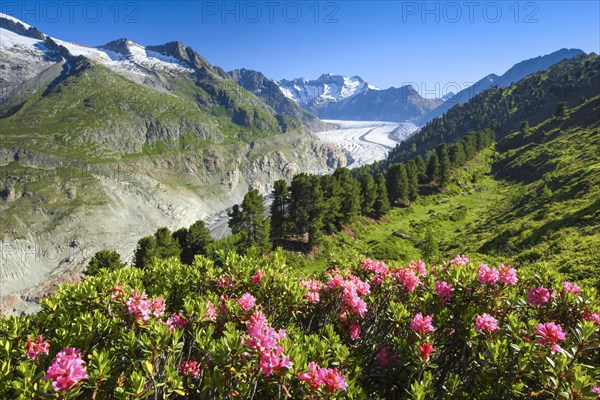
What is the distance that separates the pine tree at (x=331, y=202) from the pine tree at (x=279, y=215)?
7.30m

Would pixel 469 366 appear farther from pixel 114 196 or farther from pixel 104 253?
pixel 114 196

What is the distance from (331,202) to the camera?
59844mm

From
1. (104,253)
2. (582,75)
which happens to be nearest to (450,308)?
(104,253)

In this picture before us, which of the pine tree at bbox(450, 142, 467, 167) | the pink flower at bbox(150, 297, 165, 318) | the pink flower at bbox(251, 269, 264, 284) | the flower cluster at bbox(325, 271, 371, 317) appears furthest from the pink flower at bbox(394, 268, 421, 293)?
the pine tree at bbox(450, 142, 467, 167)

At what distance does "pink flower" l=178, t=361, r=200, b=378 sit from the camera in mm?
6402

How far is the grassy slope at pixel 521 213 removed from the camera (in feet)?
96.4

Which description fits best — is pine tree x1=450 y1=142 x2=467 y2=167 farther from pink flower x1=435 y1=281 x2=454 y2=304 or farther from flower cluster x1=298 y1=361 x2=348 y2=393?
flower cluster x1=298 y1=361 x2=348 y2=393

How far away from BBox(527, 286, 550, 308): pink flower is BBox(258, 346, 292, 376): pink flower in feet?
21.4

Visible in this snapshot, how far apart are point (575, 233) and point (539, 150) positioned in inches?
3489

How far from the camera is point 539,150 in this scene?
331 feet

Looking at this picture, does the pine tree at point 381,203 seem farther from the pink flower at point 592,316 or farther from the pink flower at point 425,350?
the pink flower at point 425,350

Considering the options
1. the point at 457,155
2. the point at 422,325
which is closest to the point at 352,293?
the point at 422,325

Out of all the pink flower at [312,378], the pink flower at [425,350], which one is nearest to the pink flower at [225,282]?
the pink flower at [312,378]

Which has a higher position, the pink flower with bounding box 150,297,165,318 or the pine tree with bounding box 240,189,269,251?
the pink flower with bounding box 150,297,165,318
